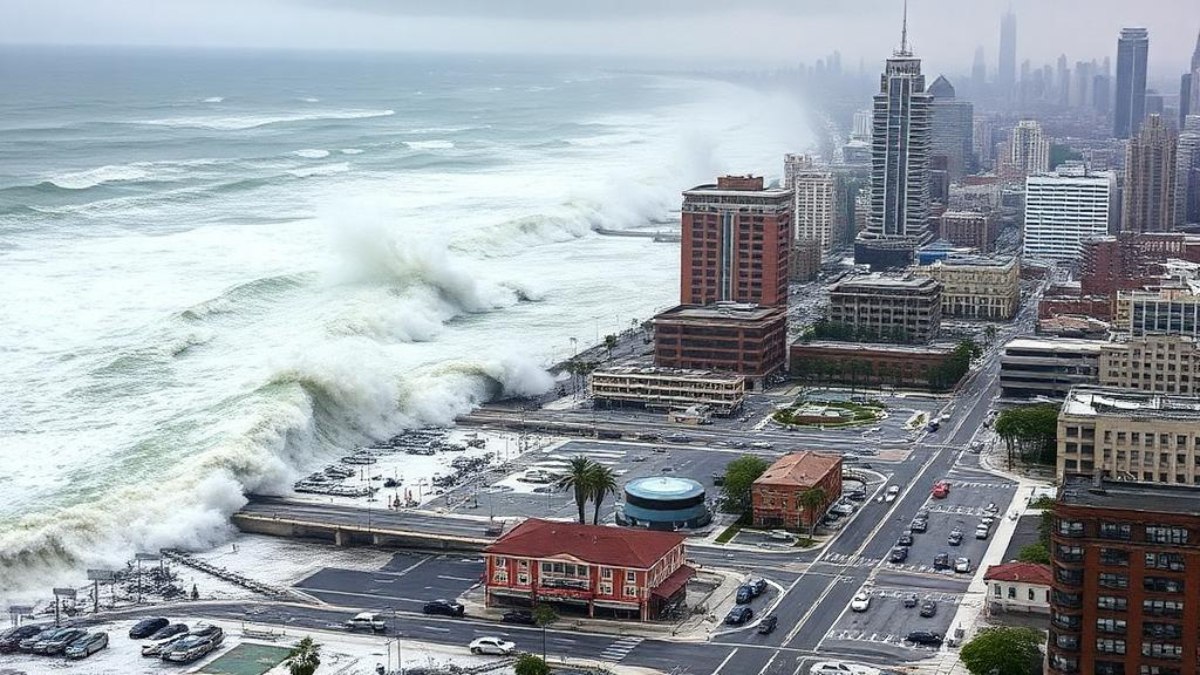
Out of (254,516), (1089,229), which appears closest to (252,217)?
(1089,229)

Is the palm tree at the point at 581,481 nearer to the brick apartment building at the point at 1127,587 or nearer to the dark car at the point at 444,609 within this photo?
the dark car at the point at 444,609

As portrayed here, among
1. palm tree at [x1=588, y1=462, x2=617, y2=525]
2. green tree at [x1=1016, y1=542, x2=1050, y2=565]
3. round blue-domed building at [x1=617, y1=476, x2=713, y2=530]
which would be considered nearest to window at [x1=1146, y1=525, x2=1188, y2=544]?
green tree at [x1=1016, y1=542, x2=1050, y2=565]

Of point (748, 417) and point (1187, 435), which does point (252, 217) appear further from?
point (1187, 435)

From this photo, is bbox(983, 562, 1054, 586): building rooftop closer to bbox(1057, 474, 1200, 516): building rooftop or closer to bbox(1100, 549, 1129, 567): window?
bbox(1057, 474, 1200, 516): building rooftop

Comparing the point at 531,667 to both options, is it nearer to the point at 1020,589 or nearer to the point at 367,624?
the point at 367,624

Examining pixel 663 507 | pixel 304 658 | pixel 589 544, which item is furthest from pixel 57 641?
pixel 663 507

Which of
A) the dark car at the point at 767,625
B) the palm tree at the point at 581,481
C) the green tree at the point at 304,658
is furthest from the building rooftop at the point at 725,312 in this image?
the green tree at the point at 304,658
